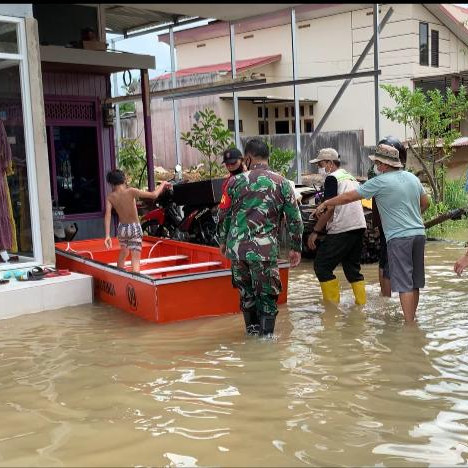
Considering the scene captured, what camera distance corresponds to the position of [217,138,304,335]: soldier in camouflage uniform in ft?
17.0

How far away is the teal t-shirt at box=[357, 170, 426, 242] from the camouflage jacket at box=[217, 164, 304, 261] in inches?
26.1

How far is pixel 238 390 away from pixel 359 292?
2710 mm

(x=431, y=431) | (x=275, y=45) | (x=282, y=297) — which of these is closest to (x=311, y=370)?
(x=431, y=431)

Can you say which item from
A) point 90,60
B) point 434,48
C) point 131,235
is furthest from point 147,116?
point 434,48

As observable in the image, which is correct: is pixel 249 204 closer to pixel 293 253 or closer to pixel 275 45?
pixel 293 253

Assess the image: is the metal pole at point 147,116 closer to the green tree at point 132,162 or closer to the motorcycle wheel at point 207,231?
the motorcycle wheel at point 207,231

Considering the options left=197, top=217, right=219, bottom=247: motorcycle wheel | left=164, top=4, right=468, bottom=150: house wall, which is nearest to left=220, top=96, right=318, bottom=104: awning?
left=164, top=4, right=468, bottom=150: house wall

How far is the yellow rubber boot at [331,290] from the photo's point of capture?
6590 millimetres

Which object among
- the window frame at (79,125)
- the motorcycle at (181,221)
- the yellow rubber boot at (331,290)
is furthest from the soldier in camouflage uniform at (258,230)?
the window frame at (79,125)

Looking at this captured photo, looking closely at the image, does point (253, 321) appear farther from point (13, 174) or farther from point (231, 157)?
point (13, 174)

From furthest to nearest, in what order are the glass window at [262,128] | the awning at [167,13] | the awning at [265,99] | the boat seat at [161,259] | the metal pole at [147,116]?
1. the glass window at [262,128]
2. the awning at [265,99]
3. the metal pole at [147,116]
4. the awning at [167,13]
5. the boat seat at [161,259]

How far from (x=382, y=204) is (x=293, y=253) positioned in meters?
0.89

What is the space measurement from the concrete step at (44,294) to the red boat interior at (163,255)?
404mm

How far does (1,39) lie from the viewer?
7.27m
